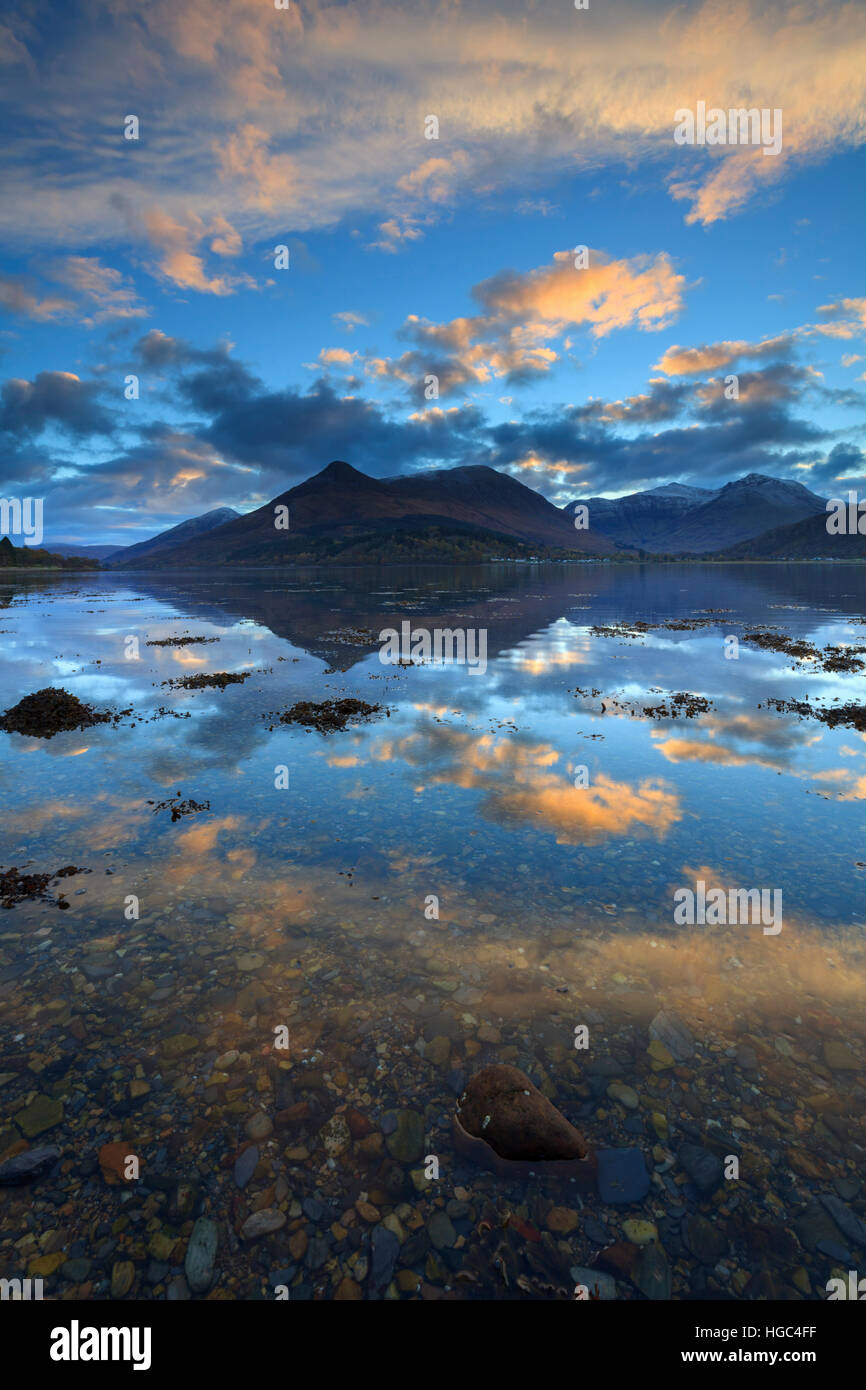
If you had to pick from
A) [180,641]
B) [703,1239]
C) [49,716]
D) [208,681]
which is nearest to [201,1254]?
[703,1239]

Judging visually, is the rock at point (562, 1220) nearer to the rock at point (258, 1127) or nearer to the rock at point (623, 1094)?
the rock at point (623, 1094)

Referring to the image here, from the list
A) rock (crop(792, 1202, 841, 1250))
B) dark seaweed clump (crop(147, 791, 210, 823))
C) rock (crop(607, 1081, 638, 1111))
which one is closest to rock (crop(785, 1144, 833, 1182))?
rock (crop(792, 1202, 841, 1250))

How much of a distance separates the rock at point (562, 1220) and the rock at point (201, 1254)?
2.86 meters

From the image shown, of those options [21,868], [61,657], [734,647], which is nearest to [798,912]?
[21,868]

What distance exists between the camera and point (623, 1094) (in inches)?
245

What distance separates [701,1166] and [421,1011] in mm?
3358

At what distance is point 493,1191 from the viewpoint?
527 centimetres

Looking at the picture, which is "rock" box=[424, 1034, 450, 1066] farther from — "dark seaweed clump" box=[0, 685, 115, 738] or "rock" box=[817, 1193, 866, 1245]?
"dark seaweed clump" box=[0, 685, 115, 738]

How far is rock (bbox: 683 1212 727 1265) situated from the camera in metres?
4.73

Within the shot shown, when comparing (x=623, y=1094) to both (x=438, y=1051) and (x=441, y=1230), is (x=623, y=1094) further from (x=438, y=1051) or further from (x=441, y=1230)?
(x=441, y=1230)

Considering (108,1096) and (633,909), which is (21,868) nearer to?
(108,1096)

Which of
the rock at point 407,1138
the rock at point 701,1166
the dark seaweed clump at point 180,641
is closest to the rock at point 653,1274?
the rock at point 701,1166

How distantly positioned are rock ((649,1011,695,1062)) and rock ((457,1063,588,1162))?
1784 mm

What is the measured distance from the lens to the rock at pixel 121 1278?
449 cm
